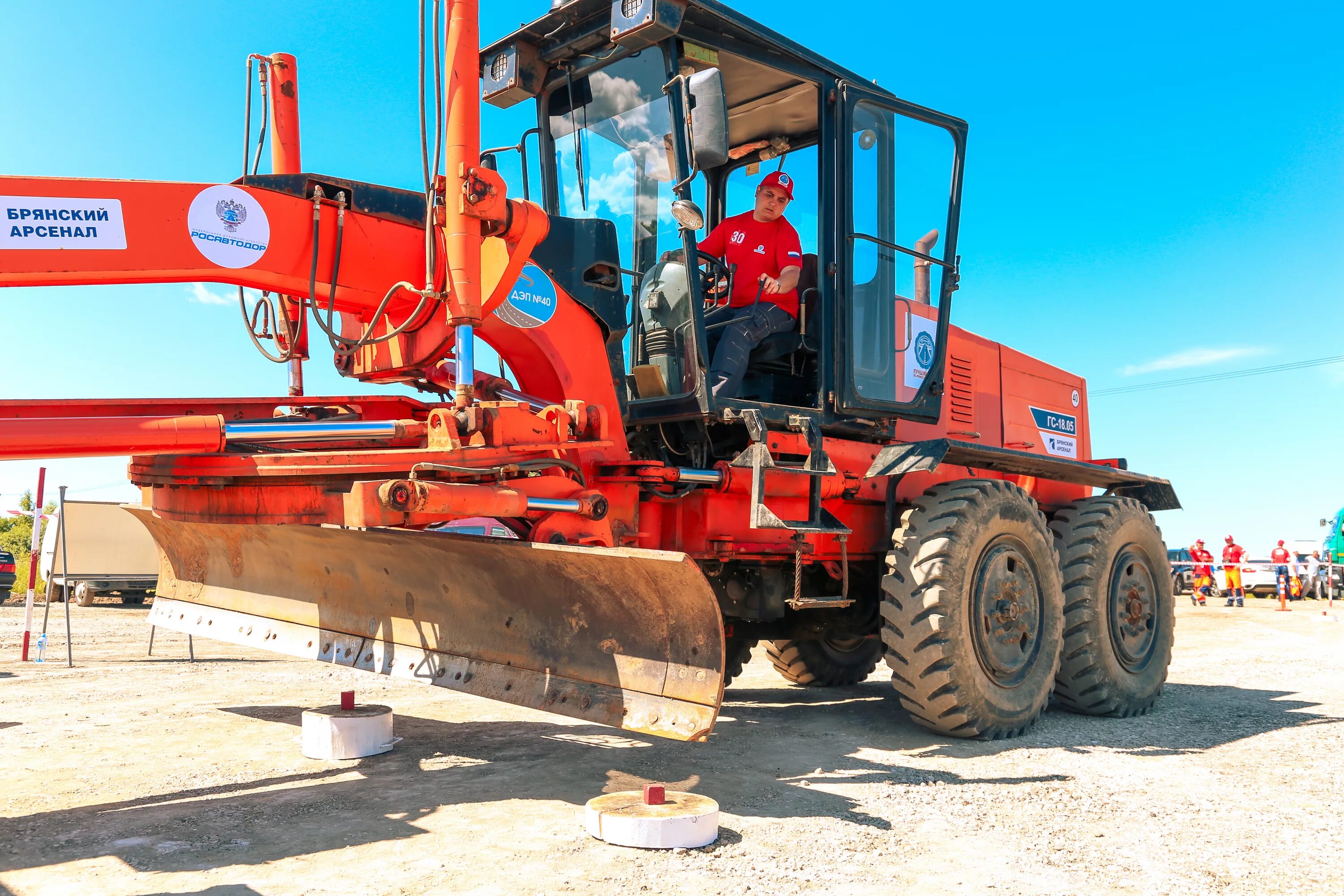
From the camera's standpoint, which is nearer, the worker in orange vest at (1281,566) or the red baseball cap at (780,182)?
the red baseball cap at (780,182)

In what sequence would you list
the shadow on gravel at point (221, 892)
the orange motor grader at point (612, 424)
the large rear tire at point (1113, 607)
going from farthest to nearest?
the large rear tire at point (1113, 607), the orange motor grader at point (612, 424), the shadow on gravel at point (221, 892)

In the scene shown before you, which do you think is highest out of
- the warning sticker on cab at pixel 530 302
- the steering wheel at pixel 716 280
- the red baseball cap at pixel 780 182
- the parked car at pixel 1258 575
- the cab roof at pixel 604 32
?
→ the cab roof at pixel 604 32

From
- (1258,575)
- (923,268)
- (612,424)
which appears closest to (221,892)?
(612,424)

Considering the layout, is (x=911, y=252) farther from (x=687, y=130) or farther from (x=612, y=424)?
(x=612, y=424)

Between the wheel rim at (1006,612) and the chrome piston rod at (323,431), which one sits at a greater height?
the chrome piston rod at (323,431)

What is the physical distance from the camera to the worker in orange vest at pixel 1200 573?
2252cm

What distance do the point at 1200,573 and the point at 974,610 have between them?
21.0m

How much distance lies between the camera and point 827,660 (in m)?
7.80

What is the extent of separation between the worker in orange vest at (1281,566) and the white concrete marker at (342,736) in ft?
69.4

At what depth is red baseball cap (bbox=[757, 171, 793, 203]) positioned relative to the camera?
18.4 ft

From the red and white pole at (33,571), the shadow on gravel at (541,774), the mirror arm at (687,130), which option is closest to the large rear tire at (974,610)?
the shadow on gravel at (541,774)

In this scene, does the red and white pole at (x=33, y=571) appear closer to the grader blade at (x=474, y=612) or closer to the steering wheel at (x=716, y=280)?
the grader blade at (x=474, y=612)

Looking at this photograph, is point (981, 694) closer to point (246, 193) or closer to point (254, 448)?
point (254, 448)

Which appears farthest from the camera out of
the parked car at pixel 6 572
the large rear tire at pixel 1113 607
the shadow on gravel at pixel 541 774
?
the parked car at pixel 6 572
